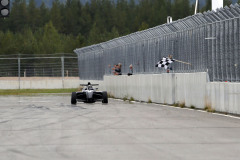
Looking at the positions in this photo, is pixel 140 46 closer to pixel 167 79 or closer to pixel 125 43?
pixel 125 43

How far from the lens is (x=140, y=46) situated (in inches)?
1184

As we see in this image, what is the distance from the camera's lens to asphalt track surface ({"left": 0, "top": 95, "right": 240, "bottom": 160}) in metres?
9.14

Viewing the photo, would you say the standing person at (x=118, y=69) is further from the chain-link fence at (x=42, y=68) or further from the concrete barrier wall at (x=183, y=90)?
the chain-link fence at (x=42, y=68)

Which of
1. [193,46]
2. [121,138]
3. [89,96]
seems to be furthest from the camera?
[89,96]

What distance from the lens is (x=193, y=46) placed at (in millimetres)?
22344

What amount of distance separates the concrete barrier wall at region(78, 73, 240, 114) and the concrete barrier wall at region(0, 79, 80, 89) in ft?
64.6

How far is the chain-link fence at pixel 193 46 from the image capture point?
18438 millimetres

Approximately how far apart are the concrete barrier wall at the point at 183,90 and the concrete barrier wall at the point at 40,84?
19.7 meters

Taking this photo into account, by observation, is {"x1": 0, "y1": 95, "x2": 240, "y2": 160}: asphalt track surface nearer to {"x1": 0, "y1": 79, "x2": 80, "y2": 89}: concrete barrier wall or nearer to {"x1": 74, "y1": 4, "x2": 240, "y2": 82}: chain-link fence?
{"x1": 74, "y1": 4, "x2": 240, "y2": 82}: chain-link fence

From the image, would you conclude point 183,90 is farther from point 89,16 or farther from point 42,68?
point 89,16

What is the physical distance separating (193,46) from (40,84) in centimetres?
3093

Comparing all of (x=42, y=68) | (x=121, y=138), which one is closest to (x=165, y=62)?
(x=121, y=138)

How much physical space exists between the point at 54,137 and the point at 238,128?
4.04 meters

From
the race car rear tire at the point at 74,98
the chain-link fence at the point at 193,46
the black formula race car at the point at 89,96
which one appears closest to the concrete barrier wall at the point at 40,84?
the chain-link fence at the point at 193,46
